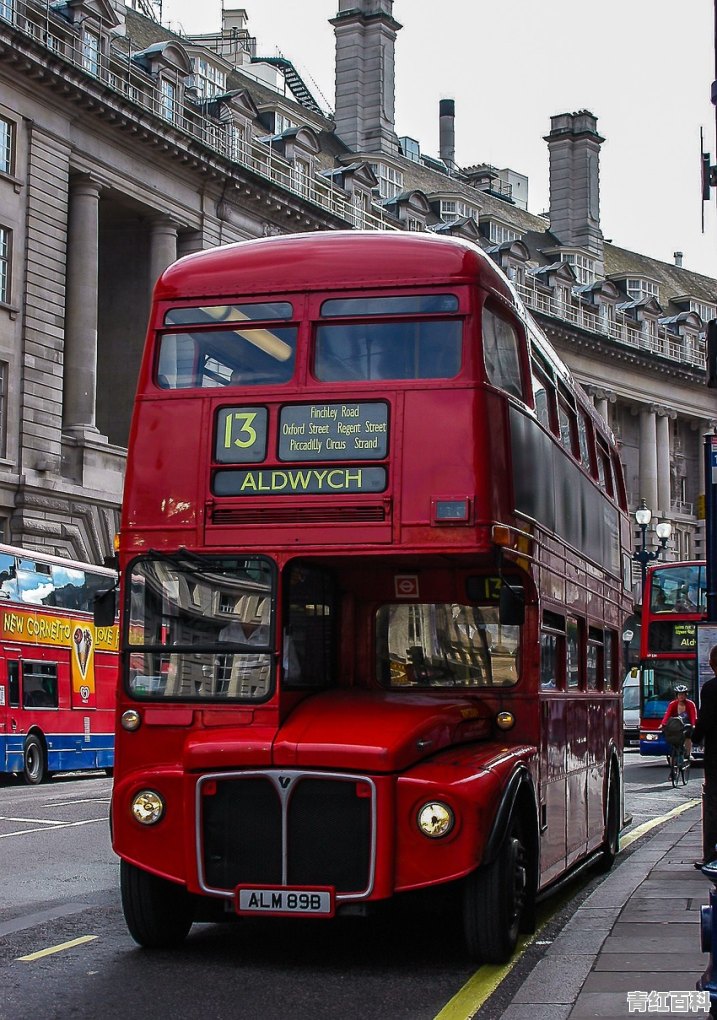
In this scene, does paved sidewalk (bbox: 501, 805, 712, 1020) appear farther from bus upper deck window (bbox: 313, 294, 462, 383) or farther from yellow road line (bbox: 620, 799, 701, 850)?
yellow road line (bbox: 620, 799, 701, 850)

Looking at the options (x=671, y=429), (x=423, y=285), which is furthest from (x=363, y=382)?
(x=671, y=429)

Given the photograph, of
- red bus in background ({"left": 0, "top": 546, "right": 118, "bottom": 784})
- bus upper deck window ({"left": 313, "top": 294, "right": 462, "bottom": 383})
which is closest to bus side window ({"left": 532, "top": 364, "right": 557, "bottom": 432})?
bus upper deck window ({"left": 313, "top": 294, "right": 462, "bottom": 383})

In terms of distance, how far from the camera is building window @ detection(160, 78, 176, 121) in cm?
4729

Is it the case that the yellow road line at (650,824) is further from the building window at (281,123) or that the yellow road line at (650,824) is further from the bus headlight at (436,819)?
the building window at (281,123)

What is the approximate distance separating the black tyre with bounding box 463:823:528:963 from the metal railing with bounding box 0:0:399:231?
3445cm

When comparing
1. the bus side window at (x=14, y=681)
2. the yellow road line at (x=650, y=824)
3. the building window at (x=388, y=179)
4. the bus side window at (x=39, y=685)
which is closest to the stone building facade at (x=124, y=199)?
the building window at (x=388, y=179)

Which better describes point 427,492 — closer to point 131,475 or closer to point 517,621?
point 517,621

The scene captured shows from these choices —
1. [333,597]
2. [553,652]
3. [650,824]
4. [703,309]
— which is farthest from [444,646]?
[703,309]

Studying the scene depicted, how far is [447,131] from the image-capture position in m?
89.6

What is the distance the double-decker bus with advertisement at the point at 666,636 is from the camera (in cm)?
3469

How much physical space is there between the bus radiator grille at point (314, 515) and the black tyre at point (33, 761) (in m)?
20.7

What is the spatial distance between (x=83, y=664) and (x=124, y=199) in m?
20.4

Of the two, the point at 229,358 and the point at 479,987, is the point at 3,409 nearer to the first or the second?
the point at 229,358

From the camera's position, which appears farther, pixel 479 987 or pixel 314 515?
pixel 314 515
